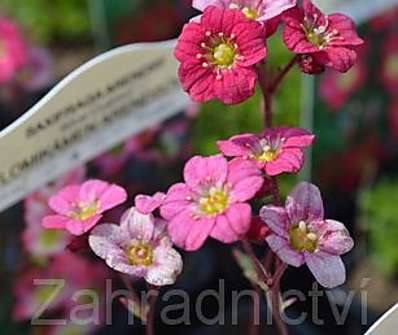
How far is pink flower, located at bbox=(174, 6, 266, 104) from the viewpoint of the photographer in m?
0.88

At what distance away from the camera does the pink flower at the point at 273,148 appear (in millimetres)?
869

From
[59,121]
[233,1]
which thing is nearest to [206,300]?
[59,121]

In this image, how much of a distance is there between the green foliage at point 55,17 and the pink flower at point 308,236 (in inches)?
63.3

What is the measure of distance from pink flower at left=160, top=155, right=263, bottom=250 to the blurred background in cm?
12

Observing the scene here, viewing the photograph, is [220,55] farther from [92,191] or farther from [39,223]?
[39,223]

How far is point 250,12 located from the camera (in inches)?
37.1

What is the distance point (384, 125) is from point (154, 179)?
0.61 m

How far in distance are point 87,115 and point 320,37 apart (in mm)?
319

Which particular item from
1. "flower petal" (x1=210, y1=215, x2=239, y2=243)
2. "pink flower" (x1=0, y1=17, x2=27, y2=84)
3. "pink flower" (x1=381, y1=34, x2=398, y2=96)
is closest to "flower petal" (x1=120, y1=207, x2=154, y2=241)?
"flower petal" (x1=210, y1=215, x2=239, y2=243)

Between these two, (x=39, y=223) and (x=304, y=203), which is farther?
(x=39, y=223)

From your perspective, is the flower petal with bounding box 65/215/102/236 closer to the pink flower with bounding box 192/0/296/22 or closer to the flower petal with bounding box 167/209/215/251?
the flower petal with bounding box 167/209/215/251

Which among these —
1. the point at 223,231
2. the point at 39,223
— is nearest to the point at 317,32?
the point at 223,231

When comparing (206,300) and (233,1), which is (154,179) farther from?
(233,1)

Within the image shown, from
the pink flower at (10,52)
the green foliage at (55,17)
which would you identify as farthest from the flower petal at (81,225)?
the green foliage at (55,17)
